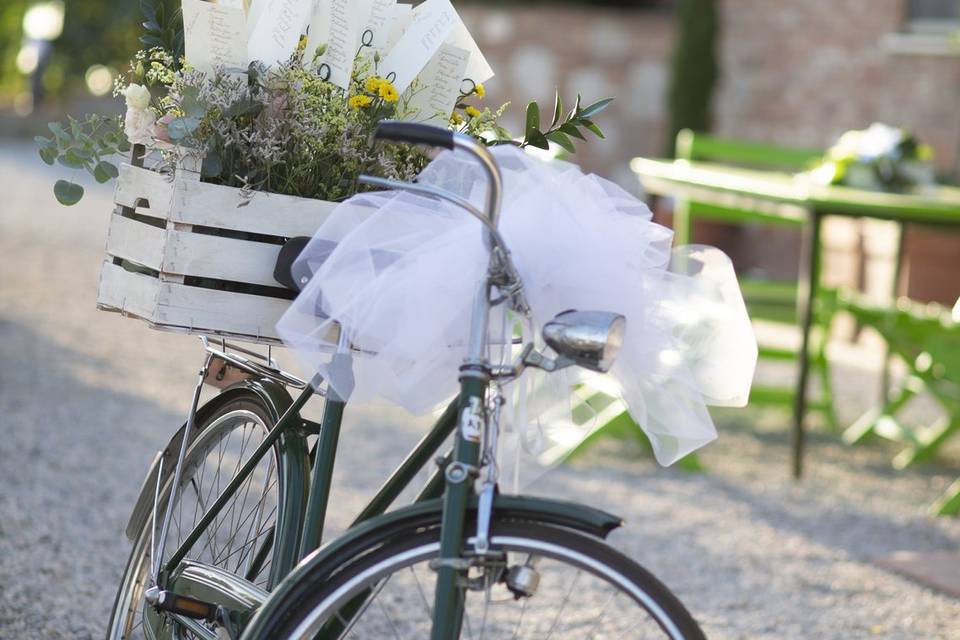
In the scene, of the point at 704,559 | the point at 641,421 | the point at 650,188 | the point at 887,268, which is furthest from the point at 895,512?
the point at 887,268

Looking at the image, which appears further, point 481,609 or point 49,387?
point 49,387

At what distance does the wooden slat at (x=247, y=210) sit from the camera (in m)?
2.07

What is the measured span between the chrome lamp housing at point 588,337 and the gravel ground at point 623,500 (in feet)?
6.03

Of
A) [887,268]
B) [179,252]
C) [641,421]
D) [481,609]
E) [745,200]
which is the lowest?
[481,609]

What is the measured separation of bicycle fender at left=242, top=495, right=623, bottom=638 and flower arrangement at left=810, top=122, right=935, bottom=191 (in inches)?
164

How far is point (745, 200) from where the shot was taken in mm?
5461

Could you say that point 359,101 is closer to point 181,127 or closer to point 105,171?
point 181,127

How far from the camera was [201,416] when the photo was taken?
2533 mm

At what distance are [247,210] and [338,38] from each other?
1.04 ft

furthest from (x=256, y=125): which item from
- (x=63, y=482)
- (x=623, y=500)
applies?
(x=623, y=500)

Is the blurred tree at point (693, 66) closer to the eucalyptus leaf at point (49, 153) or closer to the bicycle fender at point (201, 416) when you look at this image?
the bicycle fender at point (201, 416)

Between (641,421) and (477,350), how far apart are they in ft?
0.92

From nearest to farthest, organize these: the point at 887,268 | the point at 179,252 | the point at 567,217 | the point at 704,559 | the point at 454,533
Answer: the point at 454,533, the point at 567,217, the point at 179,252, the point at 704,559, the point at 887,268

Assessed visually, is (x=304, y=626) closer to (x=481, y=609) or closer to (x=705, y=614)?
(x=481, y=609)
